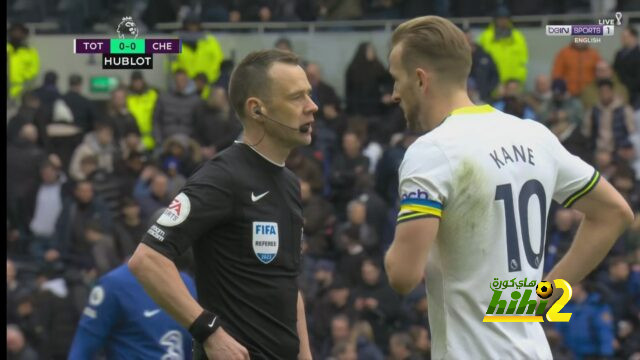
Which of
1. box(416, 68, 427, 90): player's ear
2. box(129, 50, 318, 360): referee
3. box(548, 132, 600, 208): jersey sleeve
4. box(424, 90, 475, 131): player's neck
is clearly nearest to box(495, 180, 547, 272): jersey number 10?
box(548, 132, 600, 208): jersey sleeve

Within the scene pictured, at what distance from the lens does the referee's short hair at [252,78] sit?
508cm

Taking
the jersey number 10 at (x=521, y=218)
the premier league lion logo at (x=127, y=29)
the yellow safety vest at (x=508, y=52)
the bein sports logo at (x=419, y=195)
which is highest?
the bein sports logo at (x=419, y=195)

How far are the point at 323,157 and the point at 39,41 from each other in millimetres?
3897

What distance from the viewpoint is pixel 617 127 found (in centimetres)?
1331

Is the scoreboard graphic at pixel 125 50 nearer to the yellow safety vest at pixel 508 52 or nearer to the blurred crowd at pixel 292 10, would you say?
the yellow safety vest at pixel 508 52

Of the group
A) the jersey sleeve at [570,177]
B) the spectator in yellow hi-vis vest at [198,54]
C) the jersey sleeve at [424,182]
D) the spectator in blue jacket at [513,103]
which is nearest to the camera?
the jersey sleeve at [424,182]

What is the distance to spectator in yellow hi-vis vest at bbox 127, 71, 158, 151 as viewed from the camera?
14.1 meters

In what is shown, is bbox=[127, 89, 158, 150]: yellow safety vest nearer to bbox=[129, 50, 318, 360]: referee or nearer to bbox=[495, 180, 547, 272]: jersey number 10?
bbox=[129, 50, 318, 360]: referee

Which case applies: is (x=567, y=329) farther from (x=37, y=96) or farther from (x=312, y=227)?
(x=37, y=96)

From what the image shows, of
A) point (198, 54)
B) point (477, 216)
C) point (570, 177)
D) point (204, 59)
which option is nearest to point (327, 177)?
point (204, 59)

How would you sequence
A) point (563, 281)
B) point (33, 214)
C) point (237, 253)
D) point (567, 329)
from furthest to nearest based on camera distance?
point (33, 214) → point (567, 329) → point (237, 253) → point (563, 281)

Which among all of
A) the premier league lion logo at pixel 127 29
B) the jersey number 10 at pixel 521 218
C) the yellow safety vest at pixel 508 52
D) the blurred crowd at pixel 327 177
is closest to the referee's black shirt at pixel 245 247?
the jersey number 10 at pixel 521 218

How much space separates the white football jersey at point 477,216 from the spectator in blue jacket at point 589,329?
719 centimetres

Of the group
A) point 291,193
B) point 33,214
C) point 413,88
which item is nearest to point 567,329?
point 33,214
